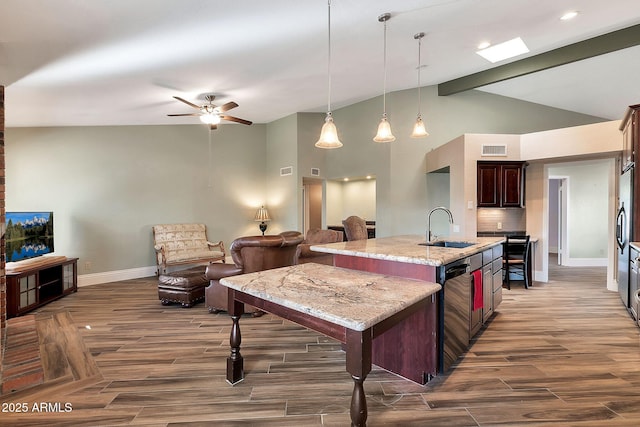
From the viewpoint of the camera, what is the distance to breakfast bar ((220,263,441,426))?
1.36 m

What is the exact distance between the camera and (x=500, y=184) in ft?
17.5

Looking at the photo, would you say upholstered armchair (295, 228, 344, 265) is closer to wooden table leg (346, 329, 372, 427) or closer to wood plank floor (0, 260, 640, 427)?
wood plank floor (0, 260, 640, 427)

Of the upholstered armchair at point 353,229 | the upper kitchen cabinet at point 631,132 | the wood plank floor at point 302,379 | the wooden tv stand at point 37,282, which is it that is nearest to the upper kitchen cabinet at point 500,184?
the upper kitchen cabinet at point 631,132

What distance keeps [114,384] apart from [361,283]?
1942mm

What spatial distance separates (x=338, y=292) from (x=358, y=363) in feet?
1.57

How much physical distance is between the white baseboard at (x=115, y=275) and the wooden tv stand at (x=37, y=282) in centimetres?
44

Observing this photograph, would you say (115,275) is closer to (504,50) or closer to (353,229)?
(353,229)

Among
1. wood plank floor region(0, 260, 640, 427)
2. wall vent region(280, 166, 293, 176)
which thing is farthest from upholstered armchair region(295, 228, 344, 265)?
wall vent region(280, 166, 293, 176)

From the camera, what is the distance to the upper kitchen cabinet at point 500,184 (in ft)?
17.4

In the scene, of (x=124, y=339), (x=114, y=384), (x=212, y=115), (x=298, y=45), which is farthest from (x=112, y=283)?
(x=298, y=45)

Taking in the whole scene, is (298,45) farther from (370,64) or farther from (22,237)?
(22,237)

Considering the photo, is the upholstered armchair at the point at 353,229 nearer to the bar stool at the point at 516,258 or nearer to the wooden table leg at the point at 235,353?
the bar stool at the point at 516,258

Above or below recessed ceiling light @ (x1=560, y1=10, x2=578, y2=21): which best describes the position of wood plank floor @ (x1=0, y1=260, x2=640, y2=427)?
below

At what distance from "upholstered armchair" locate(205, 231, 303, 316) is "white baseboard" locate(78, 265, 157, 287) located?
2836 millimetres
